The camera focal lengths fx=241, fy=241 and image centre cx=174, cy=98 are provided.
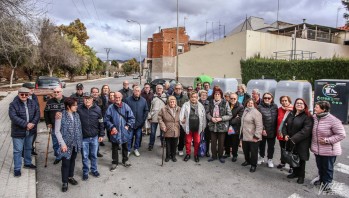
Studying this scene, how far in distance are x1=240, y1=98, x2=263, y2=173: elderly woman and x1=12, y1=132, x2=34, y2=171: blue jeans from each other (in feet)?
14.2

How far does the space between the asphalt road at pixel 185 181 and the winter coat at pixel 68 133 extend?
739 millimetres

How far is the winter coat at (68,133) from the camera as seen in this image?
4039 mm

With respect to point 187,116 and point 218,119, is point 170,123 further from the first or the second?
point 218,119

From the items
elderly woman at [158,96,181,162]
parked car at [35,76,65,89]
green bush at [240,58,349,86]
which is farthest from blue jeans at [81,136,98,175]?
green bush at [240,58,349,86]

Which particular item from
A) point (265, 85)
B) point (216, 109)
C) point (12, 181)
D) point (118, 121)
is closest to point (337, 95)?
point (265, 85)

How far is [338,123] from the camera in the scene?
3.97 meters

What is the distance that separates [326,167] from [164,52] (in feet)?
134

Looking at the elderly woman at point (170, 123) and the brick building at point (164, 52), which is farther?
the brick building at point (164, 52)

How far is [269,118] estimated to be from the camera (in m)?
5.02

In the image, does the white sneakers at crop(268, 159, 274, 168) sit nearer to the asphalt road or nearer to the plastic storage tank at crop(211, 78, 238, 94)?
the asphalt road

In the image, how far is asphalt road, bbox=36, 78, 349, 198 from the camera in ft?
13.6

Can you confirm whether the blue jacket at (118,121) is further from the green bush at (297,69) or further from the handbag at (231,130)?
the green bush at (297,69)

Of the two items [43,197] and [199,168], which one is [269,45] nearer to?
[199,168]

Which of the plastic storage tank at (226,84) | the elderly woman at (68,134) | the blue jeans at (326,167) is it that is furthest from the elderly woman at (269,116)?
the plastic storage tank at (226,84)
